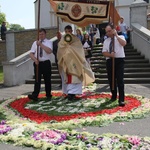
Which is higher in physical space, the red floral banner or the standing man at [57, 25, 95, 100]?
the standing man at [57, 25, 95, 100]

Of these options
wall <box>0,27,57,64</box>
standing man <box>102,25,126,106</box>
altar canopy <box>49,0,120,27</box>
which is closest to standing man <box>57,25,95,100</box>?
altar canopy <box>49,0,120,27</box>

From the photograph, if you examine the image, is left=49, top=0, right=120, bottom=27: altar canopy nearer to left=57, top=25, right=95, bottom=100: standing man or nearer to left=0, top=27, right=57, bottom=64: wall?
left=57, top=25, right=95, bottom=100: standing man

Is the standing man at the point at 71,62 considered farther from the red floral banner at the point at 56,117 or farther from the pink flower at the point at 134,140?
the pink flower at the point at 134,140

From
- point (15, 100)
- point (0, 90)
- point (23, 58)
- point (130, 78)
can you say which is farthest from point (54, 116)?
point (23, 58)

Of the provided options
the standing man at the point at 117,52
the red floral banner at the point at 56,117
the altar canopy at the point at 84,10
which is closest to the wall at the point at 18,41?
the altar canopy at the point at 84,10

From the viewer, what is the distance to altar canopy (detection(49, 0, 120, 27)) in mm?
9039

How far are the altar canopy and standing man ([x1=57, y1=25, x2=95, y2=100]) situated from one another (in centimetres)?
48

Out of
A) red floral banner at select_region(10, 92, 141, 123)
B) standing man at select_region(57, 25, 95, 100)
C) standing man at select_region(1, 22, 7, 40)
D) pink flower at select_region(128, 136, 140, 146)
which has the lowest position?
red floral banner at select_region(10, 92, 141, 123)

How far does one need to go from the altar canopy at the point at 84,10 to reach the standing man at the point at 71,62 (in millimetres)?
479

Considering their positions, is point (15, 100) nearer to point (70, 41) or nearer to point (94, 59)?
point (70, 41)

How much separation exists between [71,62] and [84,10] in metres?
1.58

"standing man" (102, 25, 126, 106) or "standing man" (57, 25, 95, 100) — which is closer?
"standing man" (102, 25, 126, 106)

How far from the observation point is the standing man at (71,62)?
879 centimetres

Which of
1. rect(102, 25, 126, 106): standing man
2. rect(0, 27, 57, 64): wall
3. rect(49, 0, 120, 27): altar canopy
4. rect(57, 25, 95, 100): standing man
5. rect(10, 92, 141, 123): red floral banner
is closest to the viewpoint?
rect(10, 92, 141, 123): red floral banner
